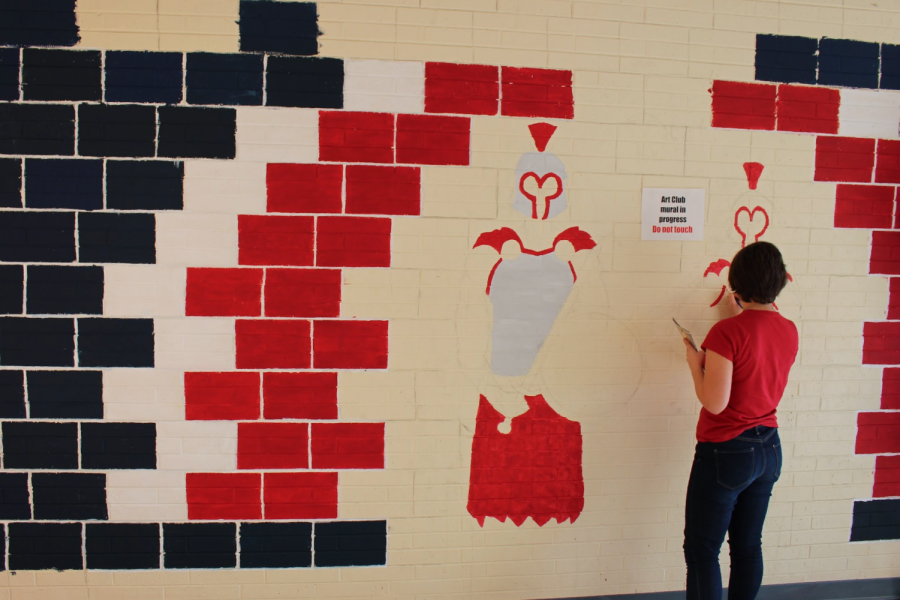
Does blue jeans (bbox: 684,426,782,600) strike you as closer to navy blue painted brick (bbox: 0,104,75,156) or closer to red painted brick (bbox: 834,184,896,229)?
red painted brick (bbox: 834,184,896,229)

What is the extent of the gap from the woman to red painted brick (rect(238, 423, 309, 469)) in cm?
157

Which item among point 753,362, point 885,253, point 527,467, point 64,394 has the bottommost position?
point 527,467

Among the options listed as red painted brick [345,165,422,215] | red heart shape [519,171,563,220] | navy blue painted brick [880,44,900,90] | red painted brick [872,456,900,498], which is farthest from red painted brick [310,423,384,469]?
navy blue painted brick [880,44,900,90]

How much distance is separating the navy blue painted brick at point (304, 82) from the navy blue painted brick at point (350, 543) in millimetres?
1763

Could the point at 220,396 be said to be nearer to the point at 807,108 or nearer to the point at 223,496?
the point at 223,496

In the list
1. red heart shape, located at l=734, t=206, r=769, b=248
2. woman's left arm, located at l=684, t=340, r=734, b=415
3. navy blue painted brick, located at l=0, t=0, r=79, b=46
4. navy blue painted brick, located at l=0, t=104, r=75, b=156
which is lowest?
woman's left arm, located at l=684, t=340, r=734, b=415

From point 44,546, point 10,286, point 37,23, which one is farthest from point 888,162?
point 44,546

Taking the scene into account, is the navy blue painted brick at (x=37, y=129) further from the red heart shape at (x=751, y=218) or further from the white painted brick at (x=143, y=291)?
the red heart shape at (x=751, y=218)

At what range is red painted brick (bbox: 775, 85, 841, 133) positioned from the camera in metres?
2.29

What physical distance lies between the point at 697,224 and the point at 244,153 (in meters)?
1.96

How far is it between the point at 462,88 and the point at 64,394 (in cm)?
206

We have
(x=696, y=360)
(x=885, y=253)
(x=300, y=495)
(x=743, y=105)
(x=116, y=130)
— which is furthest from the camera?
(x=885, y=253)

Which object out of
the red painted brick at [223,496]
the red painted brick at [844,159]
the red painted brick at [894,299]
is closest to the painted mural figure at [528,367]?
the red painted brick at [223,496]

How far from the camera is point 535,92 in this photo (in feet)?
7.12
